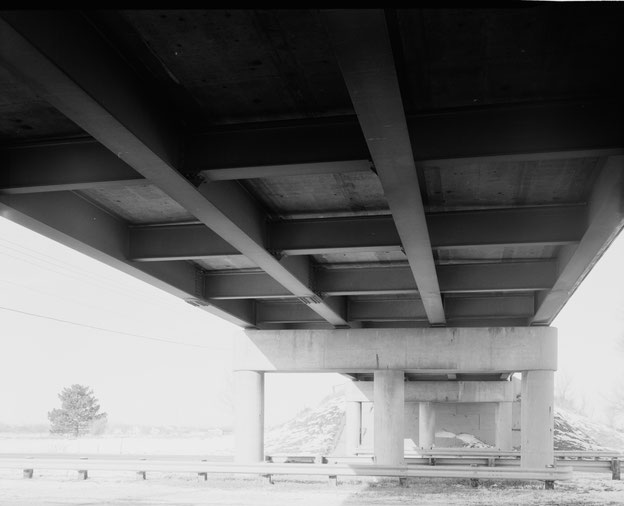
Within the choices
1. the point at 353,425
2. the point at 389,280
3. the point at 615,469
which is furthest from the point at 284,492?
the point at 353,425

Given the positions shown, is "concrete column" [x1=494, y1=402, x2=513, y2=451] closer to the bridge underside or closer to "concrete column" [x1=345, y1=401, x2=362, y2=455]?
"concrete column" [x1=345, y1=401, x2=362, y2=455]

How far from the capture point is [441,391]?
4525 cm

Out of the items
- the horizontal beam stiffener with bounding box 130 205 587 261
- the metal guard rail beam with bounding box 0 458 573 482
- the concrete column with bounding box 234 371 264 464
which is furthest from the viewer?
the concrete column with bounding box 234 371 264 464

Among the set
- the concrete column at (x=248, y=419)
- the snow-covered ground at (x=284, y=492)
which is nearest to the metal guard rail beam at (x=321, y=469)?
the snow-covered ground at (x=284, y=492)

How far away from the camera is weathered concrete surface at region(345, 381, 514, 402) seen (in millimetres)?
45125

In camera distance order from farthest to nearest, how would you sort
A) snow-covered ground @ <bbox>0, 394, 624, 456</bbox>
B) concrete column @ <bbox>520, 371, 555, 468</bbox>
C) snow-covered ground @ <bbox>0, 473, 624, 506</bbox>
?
snow-covered ground @ <bbox>0, 394, 624, 456</bbox> → concrete column @ <bbox>520, 371, 555, 468</bbox> → snow-covered ground @ <bbox>0, 473, 624, 506</bbox>

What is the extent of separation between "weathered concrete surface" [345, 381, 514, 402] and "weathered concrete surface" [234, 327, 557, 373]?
67.4 ft

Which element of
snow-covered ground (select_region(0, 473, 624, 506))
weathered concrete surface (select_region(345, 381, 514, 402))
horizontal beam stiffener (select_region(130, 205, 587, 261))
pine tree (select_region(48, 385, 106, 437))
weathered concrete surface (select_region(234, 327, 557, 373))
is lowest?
pine tree (select_region(48, 385, 106, 437))

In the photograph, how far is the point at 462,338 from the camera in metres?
23.7

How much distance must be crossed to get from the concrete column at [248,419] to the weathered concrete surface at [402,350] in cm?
53

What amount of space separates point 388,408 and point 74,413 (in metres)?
64.2

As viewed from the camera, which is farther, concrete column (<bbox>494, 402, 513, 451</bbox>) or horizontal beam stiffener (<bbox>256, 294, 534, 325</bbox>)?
concrete column (<bbox>494, 402, 513, 451</bbox>)

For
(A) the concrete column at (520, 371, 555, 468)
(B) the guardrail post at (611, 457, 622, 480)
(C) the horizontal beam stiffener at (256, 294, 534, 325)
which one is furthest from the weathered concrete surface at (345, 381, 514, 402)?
(A) the concrete column at (520, 371, 555, 468)

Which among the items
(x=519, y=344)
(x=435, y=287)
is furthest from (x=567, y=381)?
(x=435, y=287)
